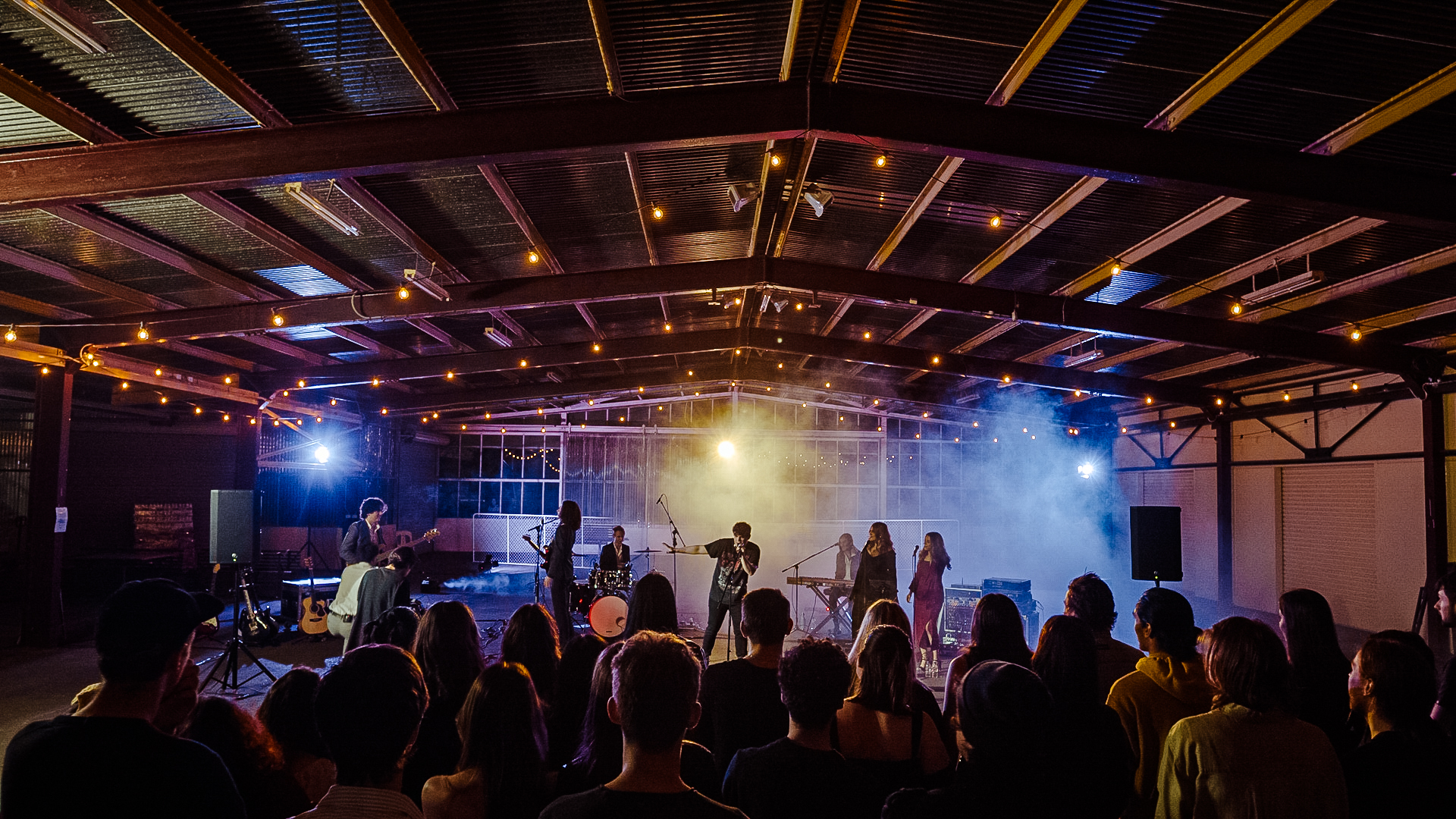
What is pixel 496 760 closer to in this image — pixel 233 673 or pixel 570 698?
pixel 570 698

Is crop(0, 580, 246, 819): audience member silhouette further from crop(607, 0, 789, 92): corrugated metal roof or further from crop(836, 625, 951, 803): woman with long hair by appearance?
crop(607, 0, 789, 92): corrugated metal roof

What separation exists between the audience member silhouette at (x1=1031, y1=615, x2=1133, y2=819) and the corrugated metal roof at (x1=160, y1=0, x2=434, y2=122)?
14.2ft

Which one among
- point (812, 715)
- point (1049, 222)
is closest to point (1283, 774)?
point (812, 715)

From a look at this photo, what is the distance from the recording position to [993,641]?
11.8 ft

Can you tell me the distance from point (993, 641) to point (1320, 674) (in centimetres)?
129

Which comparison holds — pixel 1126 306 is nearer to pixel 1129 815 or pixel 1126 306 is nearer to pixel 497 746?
pixel 1129 815

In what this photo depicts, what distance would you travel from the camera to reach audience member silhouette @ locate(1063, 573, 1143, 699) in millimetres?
3664

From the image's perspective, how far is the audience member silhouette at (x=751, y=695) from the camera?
3057mm

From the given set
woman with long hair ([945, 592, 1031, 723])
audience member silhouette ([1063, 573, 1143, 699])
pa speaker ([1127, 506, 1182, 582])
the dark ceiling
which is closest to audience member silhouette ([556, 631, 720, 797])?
woman with long hair ([945, 592, 1031, 723])

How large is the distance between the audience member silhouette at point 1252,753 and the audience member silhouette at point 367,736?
2.27 metres

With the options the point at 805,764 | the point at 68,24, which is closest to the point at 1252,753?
the point at 805,764

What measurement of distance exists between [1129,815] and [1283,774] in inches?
36.9

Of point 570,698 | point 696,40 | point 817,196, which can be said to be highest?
point 696,40

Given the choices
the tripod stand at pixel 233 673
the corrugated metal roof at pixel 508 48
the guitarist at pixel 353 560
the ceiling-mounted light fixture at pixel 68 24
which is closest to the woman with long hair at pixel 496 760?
the corrugated metal roof at pixel 508 48
